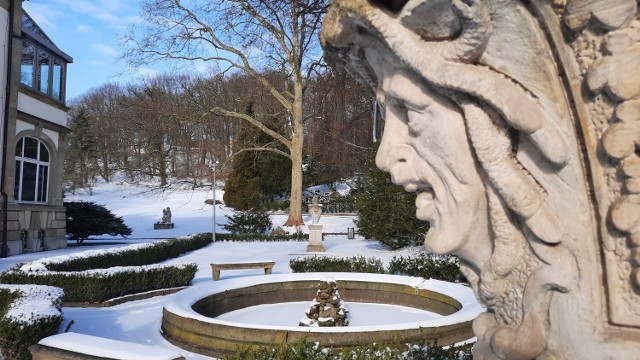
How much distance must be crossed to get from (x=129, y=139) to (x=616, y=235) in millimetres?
52825

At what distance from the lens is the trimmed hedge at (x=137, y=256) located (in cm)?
1124

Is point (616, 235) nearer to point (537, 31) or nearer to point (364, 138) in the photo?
point (537, 31)

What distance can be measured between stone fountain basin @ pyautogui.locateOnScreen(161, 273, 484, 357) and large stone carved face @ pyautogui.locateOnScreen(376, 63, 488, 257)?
2926mm

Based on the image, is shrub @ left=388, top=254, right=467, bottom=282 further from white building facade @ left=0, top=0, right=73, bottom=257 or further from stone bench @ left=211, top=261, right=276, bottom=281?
white building facade @ left=0, top=0, right=73, bottom=257

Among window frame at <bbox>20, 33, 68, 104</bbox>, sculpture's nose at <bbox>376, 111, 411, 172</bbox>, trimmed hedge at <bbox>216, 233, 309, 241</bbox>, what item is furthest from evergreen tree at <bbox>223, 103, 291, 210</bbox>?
sculpture's nose at <bbox>376, 111, 411, 172</bbox>

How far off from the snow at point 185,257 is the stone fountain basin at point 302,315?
6 centimetres

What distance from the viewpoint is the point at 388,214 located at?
17297 millimetres

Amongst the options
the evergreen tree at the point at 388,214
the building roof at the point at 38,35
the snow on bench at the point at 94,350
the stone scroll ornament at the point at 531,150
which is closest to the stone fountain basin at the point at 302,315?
the snow on bench at the point at 94,350

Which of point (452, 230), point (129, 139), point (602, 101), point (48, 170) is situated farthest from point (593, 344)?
point (129, 139)

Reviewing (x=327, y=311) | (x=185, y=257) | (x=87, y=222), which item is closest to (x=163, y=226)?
(x=87, y=222)

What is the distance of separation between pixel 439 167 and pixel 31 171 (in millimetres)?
20898

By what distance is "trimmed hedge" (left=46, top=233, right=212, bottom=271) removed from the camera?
11.2 metres

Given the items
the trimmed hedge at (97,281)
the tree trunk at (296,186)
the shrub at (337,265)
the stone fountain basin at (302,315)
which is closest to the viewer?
the stone fountain basin at (302,315)

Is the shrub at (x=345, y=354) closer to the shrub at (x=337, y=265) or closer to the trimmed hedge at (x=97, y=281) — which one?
the trimmed hedge at (x=97, y=281)
